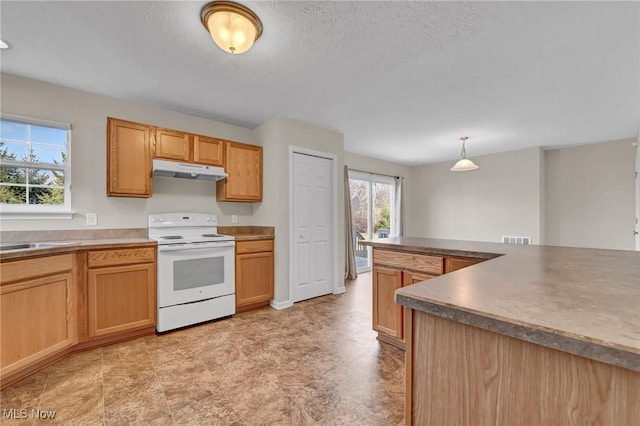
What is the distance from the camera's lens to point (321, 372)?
2041 mm

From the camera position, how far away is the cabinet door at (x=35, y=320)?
1845 mm

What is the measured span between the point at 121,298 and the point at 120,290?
0.08m

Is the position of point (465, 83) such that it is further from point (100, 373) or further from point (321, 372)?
point (100, 373)

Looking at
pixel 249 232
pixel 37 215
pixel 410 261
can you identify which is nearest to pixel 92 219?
pixel 37 215

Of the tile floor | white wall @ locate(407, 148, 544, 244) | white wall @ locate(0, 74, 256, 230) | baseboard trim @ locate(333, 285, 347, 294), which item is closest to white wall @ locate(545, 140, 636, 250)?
white wall @ locate(407, 148, 544, 244)

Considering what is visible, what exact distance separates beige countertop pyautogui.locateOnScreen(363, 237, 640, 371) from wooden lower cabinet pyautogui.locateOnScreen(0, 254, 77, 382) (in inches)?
101

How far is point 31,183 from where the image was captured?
8.39ft

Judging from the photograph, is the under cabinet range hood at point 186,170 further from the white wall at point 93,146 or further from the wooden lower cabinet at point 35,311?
the wooden lower cabinet at point 35,311

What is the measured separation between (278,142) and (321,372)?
257 centimetres

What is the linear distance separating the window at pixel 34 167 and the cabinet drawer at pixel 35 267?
691 millimetres

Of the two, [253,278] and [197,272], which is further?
[253,278]

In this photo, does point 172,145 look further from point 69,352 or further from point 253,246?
point 69,352

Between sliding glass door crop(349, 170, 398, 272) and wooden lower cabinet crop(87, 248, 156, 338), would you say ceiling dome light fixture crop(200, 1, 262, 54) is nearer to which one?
wooden lower cabinet crop(87, 248, 156, 338)

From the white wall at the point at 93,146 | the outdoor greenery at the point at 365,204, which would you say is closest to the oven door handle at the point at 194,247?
the white wall at the point at 93,146
